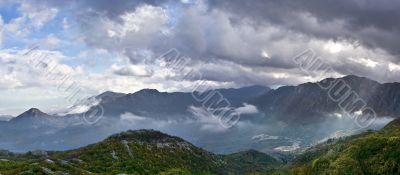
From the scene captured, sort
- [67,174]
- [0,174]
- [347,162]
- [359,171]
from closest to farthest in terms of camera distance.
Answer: [0,174], [67,174], [359,171], [347,162]

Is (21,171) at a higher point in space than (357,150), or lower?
lower

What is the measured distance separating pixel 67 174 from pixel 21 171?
15.2 meters

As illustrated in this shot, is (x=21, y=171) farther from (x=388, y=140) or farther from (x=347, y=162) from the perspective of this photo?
(x=388, y=140)

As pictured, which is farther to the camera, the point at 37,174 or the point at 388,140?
the point at 388,140

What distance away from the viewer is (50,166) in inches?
5325

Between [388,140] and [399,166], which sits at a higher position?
[388,140]

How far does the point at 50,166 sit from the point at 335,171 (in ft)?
→ 338

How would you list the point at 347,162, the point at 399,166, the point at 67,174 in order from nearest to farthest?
the point at 67,174 → the point at 399,166 → the point at 347,162

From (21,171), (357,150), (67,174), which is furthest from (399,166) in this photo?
(21,171)

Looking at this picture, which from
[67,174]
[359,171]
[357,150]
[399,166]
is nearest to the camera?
[67,174]

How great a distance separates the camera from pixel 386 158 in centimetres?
17112

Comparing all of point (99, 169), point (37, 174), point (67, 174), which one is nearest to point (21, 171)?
point (37, 174)

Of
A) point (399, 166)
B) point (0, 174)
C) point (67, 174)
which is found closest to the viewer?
point (0, 174)

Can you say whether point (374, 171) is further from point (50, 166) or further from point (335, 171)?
point (50, 166)
